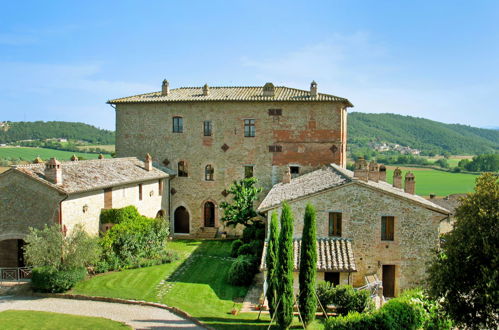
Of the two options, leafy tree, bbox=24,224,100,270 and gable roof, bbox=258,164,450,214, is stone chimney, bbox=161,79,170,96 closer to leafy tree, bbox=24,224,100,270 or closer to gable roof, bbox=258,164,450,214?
gable roof, bbox=258,164,450,214

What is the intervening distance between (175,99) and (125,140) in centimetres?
485

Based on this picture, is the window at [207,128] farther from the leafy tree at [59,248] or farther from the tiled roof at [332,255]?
the tiled roof at [332,255]

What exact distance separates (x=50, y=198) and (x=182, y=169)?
12.5 meters

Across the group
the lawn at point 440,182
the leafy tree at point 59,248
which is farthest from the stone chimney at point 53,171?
the lawn at point 440,182

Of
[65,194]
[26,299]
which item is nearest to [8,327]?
[26,299]

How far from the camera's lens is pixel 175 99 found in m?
30.3

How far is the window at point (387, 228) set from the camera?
61.7ft

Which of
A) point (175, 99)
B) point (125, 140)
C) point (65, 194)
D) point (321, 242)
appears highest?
point (175, 99)

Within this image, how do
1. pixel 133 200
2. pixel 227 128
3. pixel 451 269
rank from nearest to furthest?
pixel 451 269 → pixel 133 200 → pixel 227 128

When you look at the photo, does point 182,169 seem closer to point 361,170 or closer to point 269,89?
point 269,89

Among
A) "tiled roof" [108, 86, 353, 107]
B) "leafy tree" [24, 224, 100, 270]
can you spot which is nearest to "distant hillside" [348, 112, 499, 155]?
"tiled roof" [108, 86, 353, 107]

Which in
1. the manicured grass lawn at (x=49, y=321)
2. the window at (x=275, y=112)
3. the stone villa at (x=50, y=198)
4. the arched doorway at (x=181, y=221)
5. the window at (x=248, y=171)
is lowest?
the manicured grass lawn at (x=49, y=321)

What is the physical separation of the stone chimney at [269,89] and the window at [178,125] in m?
6.13

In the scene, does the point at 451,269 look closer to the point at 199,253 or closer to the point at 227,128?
the point at 199,253
